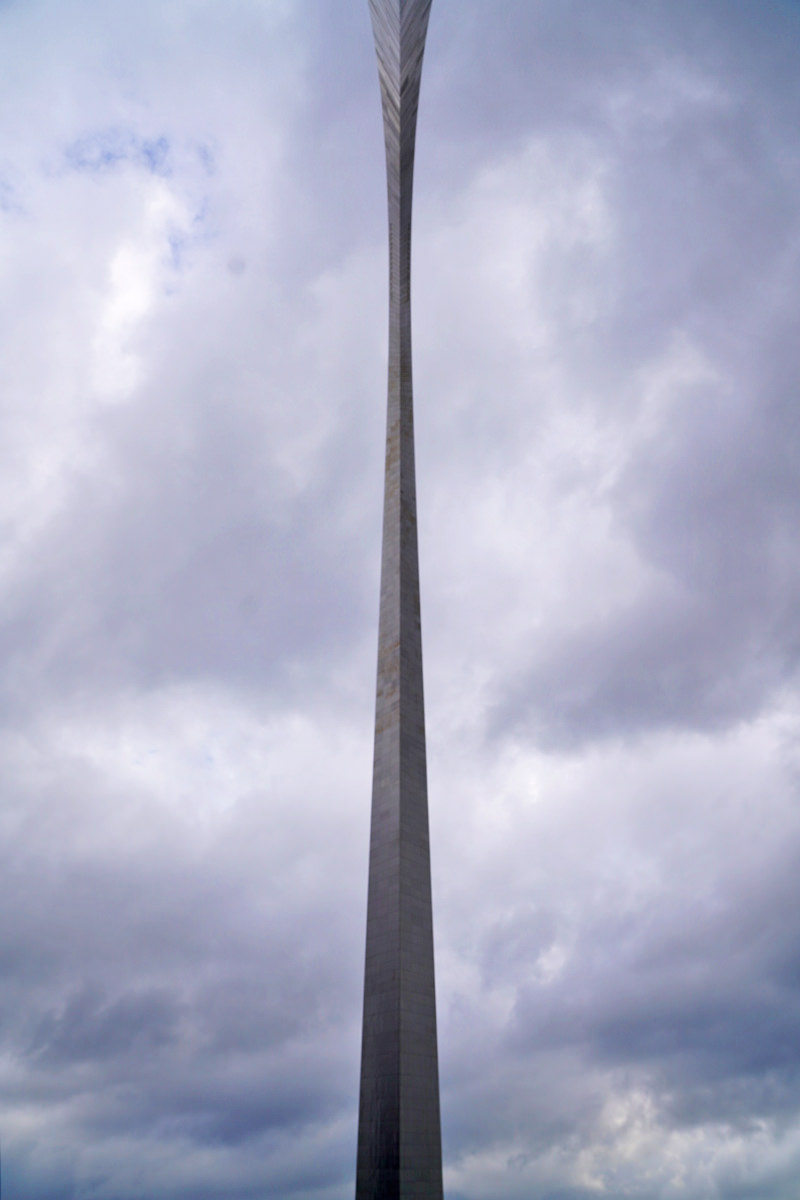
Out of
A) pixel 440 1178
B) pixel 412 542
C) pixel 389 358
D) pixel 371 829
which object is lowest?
pixel 440 1178

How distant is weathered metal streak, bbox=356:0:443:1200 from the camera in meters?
23.4

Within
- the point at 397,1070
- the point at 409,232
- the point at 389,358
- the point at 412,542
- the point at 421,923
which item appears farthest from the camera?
the point at 409,232

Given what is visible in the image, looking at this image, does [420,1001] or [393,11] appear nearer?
[420,1001]

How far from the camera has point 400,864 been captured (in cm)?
2609

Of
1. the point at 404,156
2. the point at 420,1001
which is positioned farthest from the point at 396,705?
the point at 404,156

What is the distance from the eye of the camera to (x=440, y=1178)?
23.8 m

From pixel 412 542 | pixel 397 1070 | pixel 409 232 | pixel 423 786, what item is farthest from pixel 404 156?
pixel 397 1070

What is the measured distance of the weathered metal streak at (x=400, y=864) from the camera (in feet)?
76.7

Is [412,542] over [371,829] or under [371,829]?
over

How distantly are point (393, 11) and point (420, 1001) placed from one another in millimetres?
37641

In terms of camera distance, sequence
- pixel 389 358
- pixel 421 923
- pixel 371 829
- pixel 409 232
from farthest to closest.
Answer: pixel 409 232
pixel 389 358
pixel 371 829
pixel 421 923

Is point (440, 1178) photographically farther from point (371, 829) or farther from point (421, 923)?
point (371, 829)

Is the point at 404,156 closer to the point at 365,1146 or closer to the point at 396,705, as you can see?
the point at 396,705

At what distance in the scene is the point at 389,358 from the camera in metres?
36.0
